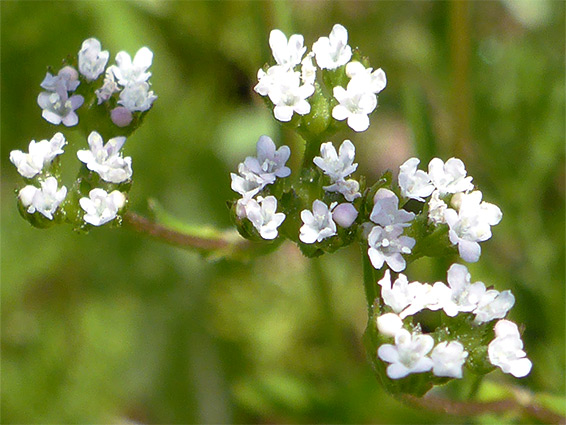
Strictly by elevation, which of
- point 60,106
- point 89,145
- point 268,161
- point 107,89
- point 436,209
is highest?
point 107,89

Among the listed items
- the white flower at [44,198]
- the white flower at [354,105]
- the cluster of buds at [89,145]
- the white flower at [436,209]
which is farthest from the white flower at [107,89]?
the white flower at [436,209]

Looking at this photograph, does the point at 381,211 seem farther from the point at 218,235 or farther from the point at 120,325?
the point at 120,325

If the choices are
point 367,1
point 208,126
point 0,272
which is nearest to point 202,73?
point 208,126

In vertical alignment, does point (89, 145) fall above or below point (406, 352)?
above

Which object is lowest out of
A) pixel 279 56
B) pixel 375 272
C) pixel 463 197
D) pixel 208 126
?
pixel 375 272

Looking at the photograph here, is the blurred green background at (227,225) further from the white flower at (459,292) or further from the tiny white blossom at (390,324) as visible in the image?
the tiny white blossom at (390,324)

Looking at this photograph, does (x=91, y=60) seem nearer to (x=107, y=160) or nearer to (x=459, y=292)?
(x=107, y=160)

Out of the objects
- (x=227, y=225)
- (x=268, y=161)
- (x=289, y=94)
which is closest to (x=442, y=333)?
(x=268, y=161)
